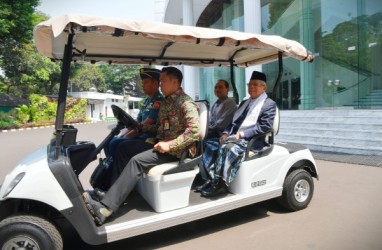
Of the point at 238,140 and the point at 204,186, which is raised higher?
the point at 238,140

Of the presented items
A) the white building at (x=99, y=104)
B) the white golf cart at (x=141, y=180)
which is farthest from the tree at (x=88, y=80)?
the white golf cart at (x=141, y=180)

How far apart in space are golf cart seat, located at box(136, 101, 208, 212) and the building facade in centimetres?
672

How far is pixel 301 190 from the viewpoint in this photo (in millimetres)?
4074

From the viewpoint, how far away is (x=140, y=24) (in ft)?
9.05

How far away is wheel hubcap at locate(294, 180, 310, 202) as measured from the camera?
401 cm

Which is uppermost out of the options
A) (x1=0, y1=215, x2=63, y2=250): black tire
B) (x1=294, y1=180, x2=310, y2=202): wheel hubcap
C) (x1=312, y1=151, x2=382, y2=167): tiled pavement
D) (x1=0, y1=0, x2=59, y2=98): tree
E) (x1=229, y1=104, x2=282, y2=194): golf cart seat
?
(x1=0, y1=0, x2=59, y2=98): tree

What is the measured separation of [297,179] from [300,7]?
424 inches

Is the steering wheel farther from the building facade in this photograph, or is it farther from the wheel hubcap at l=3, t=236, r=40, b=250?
the building facade

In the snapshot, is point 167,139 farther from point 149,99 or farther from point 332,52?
point 332,52

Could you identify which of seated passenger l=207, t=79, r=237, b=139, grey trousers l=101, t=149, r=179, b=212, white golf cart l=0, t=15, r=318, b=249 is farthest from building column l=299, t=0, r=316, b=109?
grey trousers l=101, t=149, r=179, b=212

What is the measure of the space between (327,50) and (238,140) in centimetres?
1029

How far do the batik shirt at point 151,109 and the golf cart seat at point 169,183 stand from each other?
0.78m

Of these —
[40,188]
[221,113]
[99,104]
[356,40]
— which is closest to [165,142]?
[40,188]

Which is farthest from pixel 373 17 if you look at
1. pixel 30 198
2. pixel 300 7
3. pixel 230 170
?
pixel 30 198
